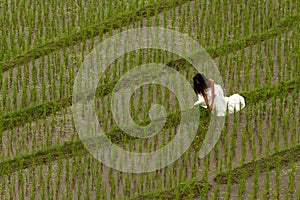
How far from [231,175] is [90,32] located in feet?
10.1

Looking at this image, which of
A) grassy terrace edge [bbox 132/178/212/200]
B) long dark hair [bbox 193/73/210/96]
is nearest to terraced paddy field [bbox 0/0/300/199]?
grassy terrace edge [bbox 132/178/212/200]

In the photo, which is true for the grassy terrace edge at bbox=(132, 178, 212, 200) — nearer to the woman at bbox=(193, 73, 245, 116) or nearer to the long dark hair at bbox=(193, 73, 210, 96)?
the woman at bbox=(193, 73, 245, 116)

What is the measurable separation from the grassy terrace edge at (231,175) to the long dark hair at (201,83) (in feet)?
3.10

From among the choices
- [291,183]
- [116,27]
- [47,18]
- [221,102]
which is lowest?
[291,183]

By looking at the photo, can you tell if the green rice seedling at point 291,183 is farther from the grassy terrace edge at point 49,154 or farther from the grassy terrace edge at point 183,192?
the grassy terrace edge at point 49,154

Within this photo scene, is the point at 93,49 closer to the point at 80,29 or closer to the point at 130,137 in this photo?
the point at 80,29

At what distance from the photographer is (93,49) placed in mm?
9945

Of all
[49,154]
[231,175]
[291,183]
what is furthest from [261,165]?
[49,154]

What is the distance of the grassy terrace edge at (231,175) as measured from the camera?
759cm

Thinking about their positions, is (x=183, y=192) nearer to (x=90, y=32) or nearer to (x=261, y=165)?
(x=261, y=165)

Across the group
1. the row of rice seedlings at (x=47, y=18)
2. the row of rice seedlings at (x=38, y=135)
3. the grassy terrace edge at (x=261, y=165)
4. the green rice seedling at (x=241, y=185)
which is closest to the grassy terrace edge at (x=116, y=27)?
the row of rice seedlings at (x=47, y=18)

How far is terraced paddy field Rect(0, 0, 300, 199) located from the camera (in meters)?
7.75

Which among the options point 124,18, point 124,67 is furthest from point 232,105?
point 124,18

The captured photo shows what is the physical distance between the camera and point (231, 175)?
7809mm
